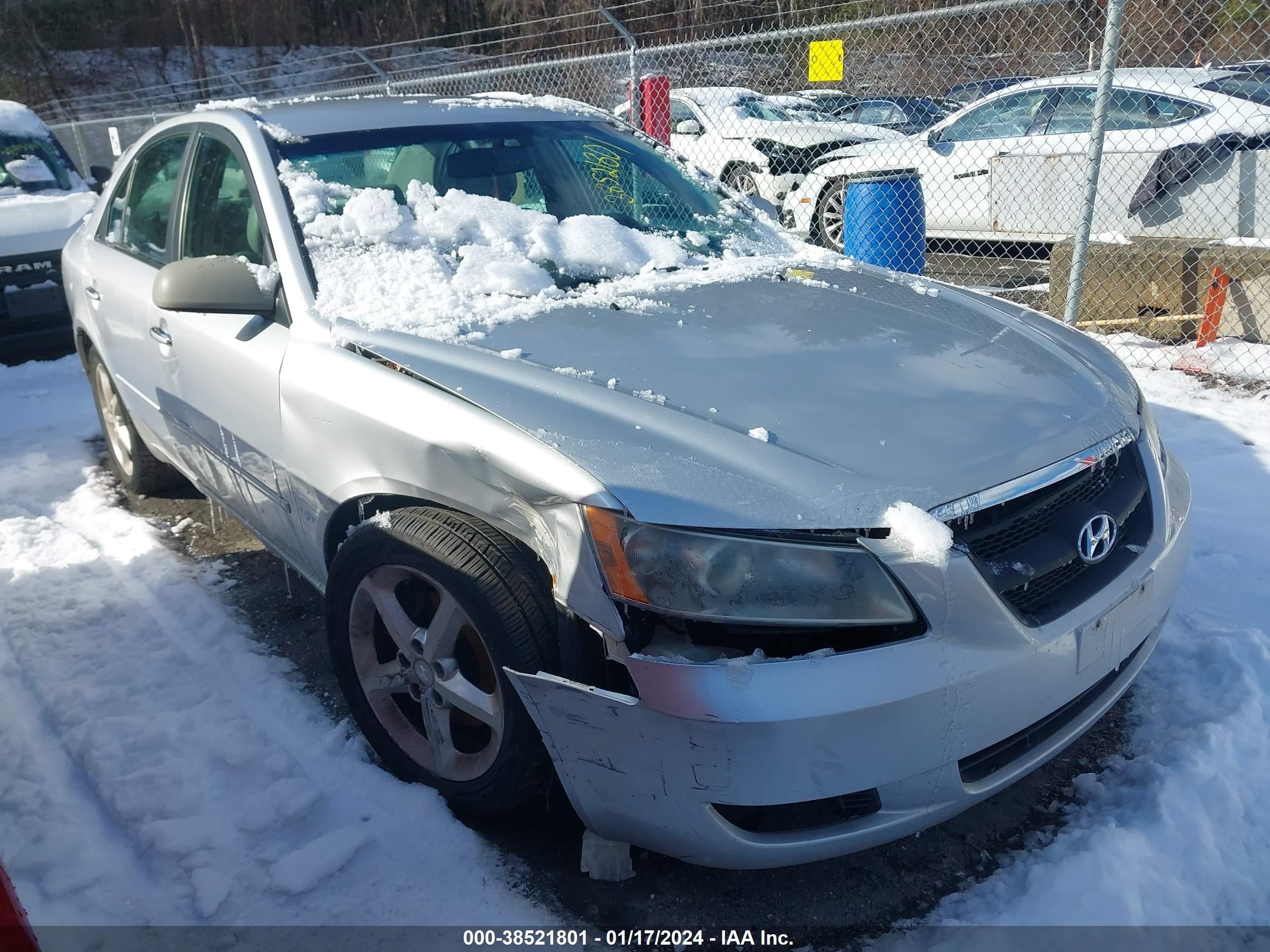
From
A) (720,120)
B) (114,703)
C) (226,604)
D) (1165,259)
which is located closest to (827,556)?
(114,703)

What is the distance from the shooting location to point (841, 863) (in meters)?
2.31

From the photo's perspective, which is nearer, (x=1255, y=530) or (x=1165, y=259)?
(x=1255, y=530)

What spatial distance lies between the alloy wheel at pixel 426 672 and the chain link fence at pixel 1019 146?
4400 mm

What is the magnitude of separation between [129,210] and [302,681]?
90.5 inches

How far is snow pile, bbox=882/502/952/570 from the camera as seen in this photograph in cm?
183

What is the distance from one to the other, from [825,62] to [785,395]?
5.18 m

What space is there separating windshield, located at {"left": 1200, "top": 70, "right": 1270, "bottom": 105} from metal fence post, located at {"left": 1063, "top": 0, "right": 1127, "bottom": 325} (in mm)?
2536

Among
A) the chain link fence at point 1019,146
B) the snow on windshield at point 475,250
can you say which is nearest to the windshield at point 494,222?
the snow on windshield at point 475,250

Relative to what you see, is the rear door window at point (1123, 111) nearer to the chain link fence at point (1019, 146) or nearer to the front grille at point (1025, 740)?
the chain link fence at point (1019, 146)

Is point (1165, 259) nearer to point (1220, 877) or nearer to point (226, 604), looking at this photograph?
point (1220, 877)

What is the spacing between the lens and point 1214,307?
5.90m

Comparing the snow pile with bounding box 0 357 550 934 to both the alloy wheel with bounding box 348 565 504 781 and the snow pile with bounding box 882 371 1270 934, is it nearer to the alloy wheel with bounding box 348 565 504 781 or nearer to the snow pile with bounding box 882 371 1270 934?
the alloy wheel with bounding box 348 565 504 781

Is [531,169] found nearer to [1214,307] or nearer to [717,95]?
[1214,307]

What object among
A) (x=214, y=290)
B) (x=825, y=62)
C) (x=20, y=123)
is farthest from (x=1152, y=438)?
(x=20, y=123)
